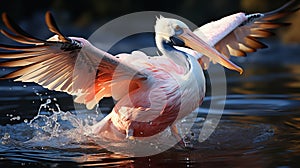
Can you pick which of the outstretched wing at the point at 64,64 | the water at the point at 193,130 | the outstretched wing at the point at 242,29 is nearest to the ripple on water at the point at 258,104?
the water at the point at 193,130

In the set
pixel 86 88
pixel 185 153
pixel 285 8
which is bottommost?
pixel 185 153

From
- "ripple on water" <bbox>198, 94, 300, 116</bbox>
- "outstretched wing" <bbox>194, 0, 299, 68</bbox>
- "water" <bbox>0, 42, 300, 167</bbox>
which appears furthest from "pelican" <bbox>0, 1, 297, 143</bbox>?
"ripple on water" <bbox>198, 94, 300, 116</bbox>

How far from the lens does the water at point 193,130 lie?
213 inches

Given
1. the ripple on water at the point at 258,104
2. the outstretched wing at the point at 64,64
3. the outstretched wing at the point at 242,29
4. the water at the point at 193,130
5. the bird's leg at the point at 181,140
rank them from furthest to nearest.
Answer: the ripple on water at the point at 258,104 < the outstretched wing at the point at 242,29 < the bird's leg at the point at 181,140 < the water at the point at 193,130 < the outstretched wing at the point at 64,64

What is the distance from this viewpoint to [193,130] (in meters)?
6.90

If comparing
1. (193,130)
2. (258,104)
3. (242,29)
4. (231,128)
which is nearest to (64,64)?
(193,130)

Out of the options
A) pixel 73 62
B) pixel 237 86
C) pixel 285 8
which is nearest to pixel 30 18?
pixel 237 86

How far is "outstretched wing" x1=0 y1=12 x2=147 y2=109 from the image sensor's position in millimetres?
5207

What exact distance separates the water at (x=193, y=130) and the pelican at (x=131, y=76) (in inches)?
14.6

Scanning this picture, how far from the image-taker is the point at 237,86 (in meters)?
9.80

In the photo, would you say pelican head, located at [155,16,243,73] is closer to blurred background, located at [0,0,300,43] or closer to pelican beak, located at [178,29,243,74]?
pelican beak, located at [178,29,243,74]

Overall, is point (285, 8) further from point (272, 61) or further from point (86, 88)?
point (272, 61)

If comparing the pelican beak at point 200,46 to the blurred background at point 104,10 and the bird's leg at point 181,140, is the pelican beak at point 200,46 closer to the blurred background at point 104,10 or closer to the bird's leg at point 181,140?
the bird's leg at point 181,140

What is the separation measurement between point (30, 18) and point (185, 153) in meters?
11.3
